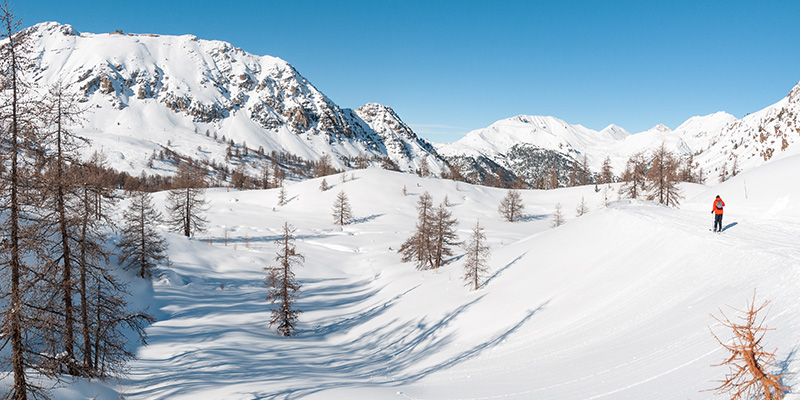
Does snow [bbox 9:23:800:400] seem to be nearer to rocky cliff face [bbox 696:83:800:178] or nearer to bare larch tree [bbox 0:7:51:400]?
bare larch tree [bbox 0:7:51:400]


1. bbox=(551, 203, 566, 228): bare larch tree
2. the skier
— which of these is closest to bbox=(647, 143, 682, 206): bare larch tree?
bbox=(551, 203, 566, 228): bare larch tree

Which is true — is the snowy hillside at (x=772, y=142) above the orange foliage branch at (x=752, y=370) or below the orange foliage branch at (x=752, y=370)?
above

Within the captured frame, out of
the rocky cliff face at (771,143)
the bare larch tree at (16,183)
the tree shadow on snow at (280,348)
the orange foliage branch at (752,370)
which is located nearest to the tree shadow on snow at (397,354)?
the tree shadow on snow at (280,348)

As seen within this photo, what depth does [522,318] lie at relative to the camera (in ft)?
51.5

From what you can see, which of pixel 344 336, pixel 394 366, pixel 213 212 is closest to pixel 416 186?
pixel 213 212

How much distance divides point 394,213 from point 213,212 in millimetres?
35310

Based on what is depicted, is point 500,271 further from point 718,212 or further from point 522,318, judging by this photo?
point 718,212

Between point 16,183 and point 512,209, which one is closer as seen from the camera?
point 16,183

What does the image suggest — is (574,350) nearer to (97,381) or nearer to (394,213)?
(97,381)

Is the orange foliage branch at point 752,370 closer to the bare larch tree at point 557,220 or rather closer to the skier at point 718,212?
the skier at point 718,212

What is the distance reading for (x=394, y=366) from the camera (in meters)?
16.5

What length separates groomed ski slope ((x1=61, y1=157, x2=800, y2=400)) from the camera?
8102mm

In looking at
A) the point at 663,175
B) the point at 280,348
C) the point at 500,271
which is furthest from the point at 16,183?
the point at 663,175

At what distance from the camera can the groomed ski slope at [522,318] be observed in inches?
319
